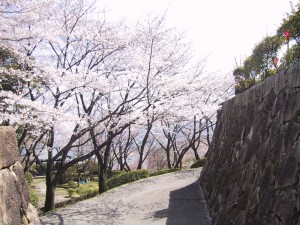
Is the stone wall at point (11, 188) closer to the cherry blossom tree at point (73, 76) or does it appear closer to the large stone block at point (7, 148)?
the large stone block at point (7, 148)

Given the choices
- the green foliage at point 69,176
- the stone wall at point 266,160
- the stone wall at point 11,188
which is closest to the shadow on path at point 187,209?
the stone wall at point 266,160

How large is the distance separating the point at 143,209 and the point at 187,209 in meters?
1.38

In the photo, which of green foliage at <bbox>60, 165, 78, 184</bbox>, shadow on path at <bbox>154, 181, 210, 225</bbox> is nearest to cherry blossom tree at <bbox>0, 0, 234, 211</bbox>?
shadow on path at <bbox>154, 181, 210, 225</bbox>

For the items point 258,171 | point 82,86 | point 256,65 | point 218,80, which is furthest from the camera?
point 218,80

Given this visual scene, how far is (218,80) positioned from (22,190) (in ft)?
46.3

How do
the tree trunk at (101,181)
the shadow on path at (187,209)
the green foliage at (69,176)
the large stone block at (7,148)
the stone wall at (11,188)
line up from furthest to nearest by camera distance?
the green foliage at (69,176)
the tree trunk at (101,181)
the shadow on path at (187,209)
the large stone block at (7,148)
the stone wall at (11,188)

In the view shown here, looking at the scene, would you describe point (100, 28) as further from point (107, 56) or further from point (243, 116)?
point (243, 116)

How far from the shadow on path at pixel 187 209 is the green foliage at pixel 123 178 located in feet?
14.1

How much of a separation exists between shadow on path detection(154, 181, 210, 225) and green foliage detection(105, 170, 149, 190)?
4.31 meters

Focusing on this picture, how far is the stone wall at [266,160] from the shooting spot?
2699 millimetres

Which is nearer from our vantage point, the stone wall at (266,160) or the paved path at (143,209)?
the stone wall at (266,160)

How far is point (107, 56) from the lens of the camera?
12422 millimetres

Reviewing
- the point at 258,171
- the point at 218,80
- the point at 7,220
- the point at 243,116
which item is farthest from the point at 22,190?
the point at 218,80

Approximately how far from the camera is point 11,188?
13.0 ft
